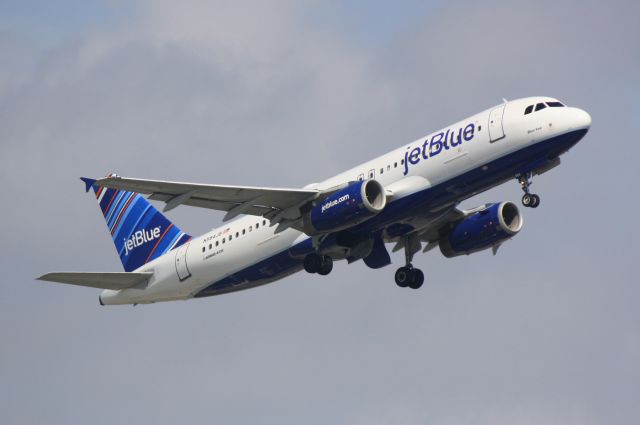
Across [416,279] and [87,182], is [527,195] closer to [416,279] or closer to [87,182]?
[416,279]

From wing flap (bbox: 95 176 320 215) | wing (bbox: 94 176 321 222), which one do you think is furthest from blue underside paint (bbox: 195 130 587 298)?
wing flap (bbox: 95 176 320 215)

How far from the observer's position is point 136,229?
198ft

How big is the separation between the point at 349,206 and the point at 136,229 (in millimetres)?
15465

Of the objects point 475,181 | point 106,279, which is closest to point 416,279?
point 475,181

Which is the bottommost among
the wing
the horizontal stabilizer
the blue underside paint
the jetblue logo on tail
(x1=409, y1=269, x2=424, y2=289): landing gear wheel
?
(x1=409, y1=269, x2=424, y2=289): landing gear wheel

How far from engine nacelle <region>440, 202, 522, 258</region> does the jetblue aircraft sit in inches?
1.6

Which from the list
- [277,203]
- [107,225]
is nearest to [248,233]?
[277,203]

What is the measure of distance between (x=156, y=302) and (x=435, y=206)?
14.4m

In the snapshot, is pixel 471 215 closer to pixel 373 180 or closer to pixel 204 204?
pixel 373 180

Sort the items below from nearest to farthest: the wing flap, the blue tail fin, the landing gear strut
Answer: the wing flap < the landing gear strut < the blue tail fin

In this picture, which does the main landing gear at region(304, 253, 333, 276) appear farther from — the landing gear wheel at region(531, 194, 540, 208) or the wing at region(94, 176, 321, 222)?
the landing gear wheel at region(531, 194, 540, 208)

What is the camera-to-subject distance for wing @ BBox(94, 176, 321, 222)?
4738 cm

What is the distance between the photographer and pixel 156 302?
56.7 m

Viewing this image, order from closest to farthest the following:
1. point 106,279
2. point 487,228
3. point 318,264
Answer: point 318,264 → point 487,228 → point 106,279
